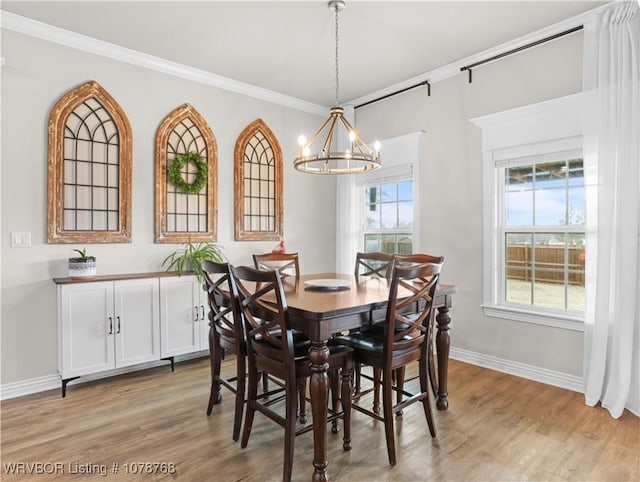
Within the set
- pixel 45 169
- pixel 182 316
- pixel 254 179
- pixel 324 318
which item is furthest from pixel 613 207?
pixel 45 169

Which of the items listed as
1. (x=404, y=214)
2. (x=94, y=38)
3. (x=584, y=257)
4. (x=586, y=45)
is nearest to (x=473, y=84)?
(x=586, y=45)

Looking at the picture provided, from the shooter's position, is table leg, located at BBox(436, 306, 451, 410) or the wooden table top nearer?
the wooden table top

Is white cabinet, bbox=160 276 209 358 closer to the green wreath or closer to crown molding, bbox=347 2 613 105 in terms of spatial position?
the green wreath

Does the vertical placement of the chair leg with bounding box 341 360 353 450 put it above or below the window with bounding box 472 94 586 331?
below

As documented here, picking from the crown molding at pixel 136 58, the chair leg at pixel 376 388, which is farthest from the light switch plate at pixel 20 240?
the chair leg at pixel 376 388

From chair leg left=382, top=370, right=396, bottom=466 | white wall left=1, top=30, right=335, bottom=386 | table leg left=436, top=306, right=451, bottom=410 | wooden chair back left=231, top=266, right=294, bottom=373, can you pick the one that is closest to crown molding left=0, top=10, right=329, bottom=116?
white wall left=1, top=30, right=335, bottom=386

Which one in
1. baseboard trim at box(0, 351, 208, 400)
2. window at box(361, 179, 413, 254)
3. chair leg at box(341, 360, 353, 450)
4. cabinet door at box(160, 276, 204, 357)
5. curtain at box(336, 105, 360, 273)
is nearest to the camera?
chair leg at box(341, 360, 353, 450)

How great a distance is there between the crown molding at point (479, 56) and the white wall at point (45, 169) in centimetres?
159

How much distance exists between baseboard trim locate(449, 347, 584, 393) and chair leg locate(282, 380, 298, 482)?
7.59 ft

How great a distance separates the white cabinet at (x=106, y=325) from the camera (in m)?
3.01

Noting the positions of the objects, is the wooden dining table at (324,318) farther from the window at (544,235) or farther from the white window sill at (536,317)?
the window at (544,235)

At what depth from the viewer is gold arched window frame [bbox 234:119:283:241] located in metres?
4.27

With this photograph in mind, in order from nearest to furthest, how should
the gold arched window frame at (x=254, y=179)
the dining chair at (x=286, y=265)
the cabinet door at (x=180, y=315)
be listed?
the dining chair at (x=286, y=265)
the cabinet door at (x=180, y=315)
the gold arched window frame at (x=254, y=179)

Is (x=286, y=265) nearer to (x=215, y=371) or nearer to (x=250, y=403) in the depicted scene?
(x=215, y=371)
